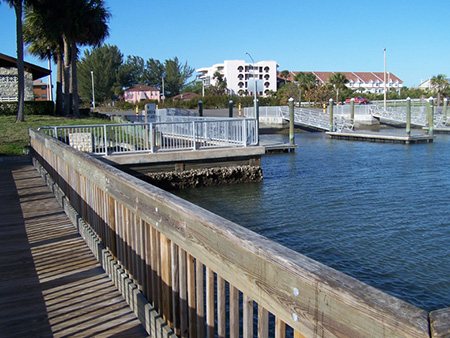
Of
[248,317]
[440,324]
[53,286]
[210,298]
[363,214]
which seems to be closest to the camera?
[440,324]

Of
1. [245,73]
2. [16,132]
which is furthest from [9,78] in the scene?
[245,73]

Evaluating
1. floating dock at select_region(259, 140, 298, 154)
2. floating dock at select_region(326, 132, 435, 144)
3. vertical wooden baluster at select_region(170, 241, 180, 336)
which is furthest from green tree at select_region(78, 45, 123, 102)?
vertical wooden baluster at select_region(170, 241, 180, 336)

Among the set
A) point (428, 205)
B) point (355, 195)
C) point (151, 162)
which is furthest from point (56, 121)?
point (428, 205)

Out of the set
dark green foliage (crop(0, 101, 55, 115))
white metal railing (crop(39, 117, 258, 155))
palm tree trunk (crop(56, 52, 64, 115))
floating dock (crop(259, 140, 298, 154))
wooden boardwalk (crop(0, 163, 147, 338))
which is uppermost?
palm tree trunk (crop(56, 52, 64, 115))

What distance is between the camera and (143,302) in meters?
3.91

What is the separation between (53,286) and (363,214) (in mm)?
10148

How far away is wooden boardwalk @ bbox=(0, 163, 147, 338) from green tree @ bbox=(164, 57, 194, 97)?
120 meters

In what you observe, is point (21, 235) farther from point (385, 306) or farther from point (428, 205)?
point (428, 205)

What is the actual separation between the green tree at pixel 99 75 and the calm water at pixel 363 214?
86.4 meters

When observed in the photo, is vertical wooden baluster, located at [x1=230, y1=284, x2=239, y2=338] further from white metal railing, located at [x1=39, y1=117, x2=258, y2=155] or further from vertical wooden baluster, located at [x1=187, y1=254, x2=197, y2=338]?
white metal railing, located at [x1=39, y1=117, x2=258, y2=155]

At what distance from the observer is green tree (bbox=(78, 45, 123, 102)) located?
104 meters

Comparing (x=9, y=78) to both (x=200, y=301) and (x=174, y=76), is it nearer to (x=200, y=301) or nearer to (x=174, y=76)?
(x=200, y=301)

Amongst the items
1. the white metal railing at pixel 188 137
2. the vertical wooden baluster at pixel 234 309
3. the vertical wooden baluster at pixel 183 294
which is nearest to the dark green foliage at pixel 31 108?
the white metal railing at pixel 188 137

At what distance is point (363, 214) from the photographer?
13.3 m
